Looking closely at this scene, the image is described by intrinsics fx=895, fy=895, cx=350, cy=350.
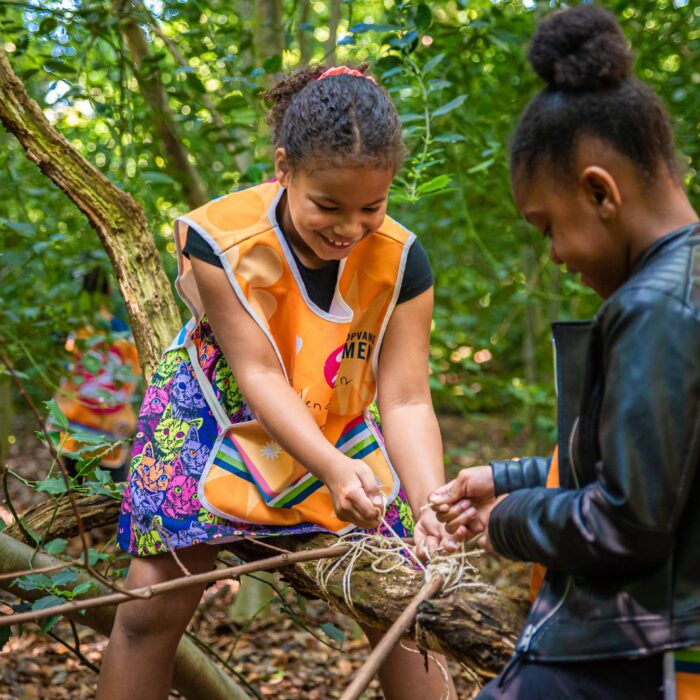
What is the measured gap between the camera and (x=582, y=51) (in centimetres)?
124

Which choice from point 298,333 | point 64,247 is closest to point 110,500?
point 298,333

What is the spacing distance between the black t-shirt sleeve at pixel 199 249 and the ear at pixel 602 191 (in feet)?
2.98

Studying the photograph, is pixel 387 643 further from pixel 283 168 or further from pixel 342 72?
pixel 342 72

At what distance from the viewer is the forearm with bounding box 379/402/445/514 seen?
200cm

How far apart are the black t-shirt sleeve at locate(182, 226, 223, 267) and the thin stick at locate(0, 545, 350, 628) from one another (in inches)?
25.1

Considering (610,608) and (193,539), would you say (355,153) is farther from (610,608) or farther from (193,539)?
(610,608)

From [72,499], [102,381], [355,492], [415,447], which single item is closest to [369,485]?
[355,492]

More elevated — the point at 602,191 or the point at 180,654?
the point at 602,191

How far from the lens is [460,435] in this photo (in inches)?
349

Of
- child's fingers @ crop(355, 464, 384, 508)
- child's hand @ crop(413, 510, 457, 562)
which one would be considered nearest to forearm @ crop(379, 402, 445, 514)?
child's hand @ crop(413, 510, 457, 562)

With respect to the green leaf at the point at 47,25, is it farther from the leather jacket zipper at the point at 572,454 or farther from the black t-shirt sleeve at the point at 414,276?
the leather jacket zipper at the point at 572,454

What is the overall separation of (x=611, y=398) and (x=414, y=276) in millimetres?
986

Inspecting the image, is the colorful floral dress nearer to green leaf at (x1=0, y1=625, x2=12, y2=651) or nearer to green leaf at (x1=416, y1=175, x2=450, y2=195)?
green leaf at (x1=0, y1=625, x2=12, y2=651)

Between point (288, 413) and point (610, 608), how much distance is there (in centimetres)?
81
